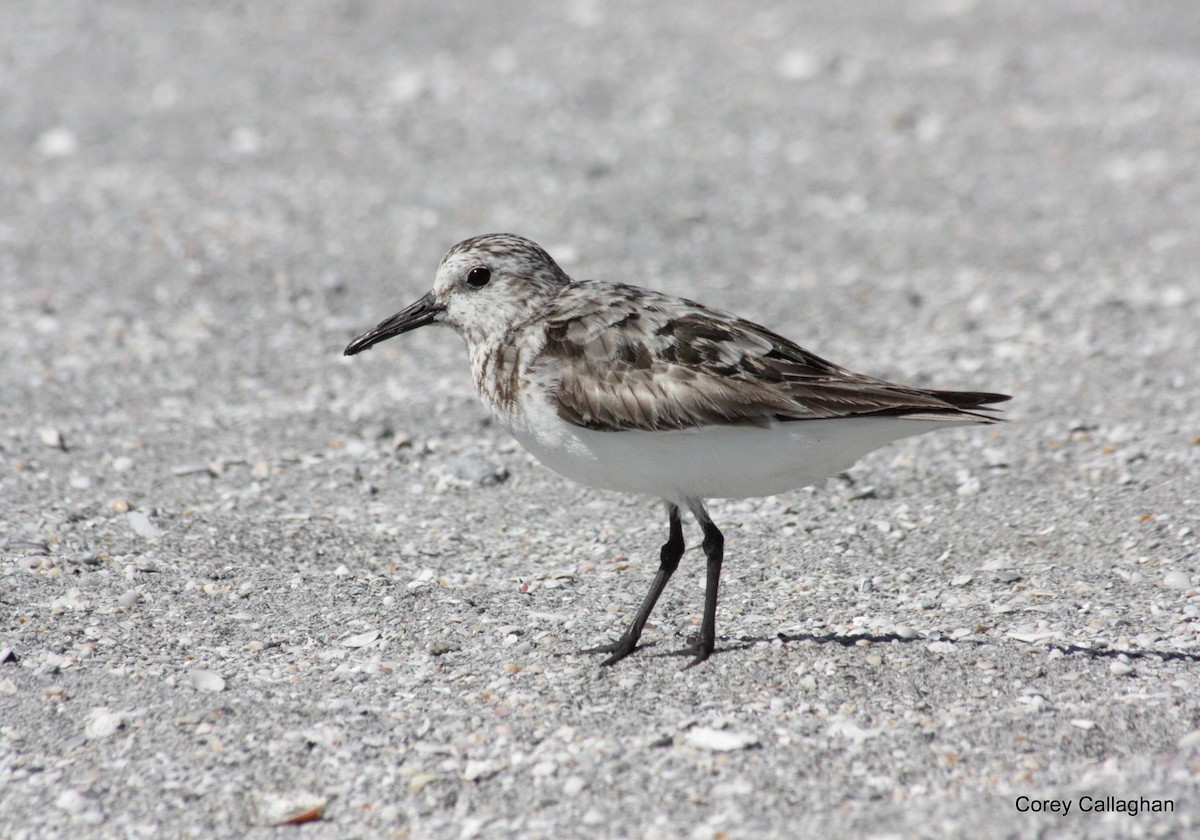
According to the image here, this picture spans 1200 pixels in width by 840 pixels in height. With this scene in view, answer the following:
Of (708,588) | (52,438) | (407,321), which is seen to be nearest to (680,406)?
(708,588)

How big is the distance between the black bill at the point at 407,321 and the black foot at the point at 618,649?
1.65 m

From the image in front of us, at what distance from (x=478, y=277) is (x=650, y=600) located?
1.58m

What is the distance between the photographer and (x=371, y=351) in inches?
357

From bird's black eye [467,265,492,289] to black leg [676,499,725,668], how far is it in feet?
4.53

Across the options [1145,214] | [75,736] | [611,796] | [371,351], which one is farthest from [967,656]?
[1145,214]

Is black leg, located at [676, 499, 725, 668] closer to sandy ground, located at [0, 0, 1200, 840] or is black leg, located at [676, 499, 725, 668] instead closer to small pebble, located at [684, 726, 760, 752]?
sandy ground, located at [0, 0, 1200, 840]

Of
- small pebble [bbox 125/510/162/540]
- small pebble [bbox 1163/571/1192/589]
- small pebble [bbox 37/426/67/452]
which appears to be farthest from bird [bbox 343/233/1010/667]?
small pebble [bbox 37/426/67/452]

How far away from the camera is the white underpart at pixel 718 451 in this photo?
4.96 meters

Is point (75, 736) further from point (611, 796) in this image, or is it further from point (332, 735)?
point (611, 796)

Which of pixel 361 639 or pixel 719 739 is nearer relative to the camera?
pixel 719 739

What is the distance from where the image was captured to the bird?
4.95m

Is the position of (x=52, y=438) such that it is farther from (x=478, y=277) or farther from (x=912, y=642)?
(x=912, y=642)

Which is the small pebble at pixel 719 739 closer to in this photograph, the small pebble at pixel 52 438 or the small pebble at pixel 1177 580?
the small pebble at pixel 1177 580

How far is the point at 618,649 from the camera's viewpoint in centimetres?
531
